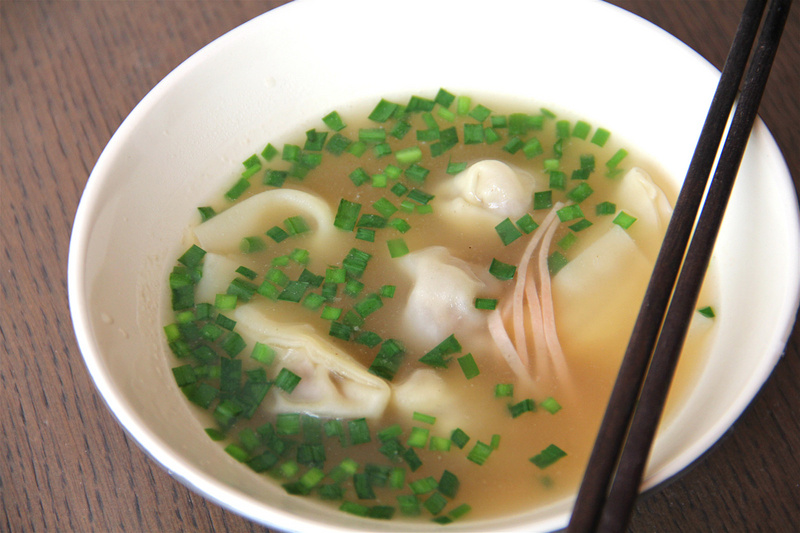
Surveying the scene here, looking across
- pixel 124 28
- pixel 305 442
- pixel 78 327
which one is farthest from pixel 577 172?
pixel 124 28

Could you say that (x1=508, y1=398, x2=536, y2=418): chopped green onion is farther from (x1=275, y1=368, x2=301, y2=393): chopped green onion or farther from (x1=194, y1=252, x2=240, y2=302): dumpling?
(x1=194, y1=252, x2=240, y2=302): dumpling

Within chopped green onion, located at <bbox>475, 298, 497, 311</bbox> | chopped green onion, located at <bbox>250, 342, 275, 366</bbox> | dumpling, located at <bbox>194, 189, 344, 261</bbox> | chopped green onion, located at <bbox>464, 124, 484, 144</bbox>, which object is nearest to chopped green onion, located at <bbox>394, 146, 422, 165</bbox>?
chopped green onion, located at <bbox>464, 124, 484, 144</bbox>

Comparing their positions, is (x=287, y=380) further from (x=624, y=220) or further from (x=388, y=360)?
(x=624, y=220)

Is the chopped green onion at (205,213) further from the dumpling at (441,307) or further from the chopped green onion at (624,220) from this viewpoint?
the chopped green onion at (624,220)

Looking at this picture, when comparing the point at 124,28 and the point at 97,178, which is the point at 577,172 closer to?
the point at 97,178

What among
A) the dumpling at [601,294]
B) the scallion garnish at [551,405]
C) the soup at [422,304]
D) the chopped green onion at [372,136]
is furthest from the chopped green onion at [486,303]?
the chopped green onion at [372,136]

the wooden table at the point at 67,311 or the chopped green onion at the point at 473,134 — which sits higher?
the chopped green onion at the point at 473,134

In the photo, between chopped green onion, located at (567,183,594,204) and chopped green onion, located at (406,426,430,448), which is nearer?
chopped green onion, located at (406,426,430,448)
